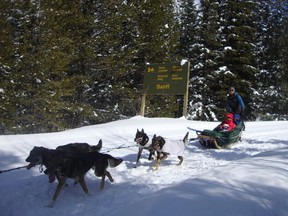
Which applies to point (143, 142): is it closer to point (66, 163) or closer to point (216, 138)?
point (66, 163)

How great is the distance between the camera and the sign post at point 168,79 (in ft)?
46.6

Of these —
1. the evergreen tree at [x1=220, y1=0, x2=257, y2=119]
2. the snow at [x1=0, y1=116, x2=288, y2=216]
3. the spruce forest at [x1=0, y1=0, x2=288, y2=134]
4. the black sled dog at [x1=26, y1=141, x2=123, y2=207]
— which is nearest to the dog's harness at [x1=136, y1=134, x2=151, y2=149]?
the snow at [x1=0, y1=116, x2=288, y2=216]

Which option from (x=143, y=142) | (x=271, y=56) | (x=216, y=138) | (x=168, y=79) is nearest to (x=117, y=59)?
(x=168, y=79)

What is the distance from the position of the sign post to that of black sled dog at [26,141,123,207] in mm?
8919

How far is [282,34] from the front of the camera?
29.7 m

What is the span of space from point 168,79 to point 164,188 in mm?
9366

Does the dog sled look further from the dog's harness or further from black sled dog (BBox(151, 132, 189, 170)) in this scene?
the dog's harness

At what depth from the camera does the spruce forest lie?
14281 millimetres

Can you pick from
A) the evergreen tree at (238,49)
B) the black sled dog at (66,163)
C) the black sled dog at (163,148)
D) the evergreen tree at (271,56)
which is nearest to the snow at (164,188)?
the black sled dog at (163,148)

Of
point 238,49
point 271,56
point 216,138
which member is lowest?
point 216,138

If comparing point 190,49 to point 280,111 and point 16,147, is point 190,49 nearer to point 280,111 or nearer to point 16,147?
point 280,111

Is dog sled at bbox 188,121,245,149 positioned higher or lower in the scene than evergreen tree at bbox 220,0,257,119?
lower

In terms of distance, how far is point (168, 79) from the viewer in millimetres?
14562

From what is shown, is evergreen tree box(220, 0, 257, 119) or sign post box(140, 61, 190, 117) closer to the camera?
sign post box(140, 61, 190, 117)
